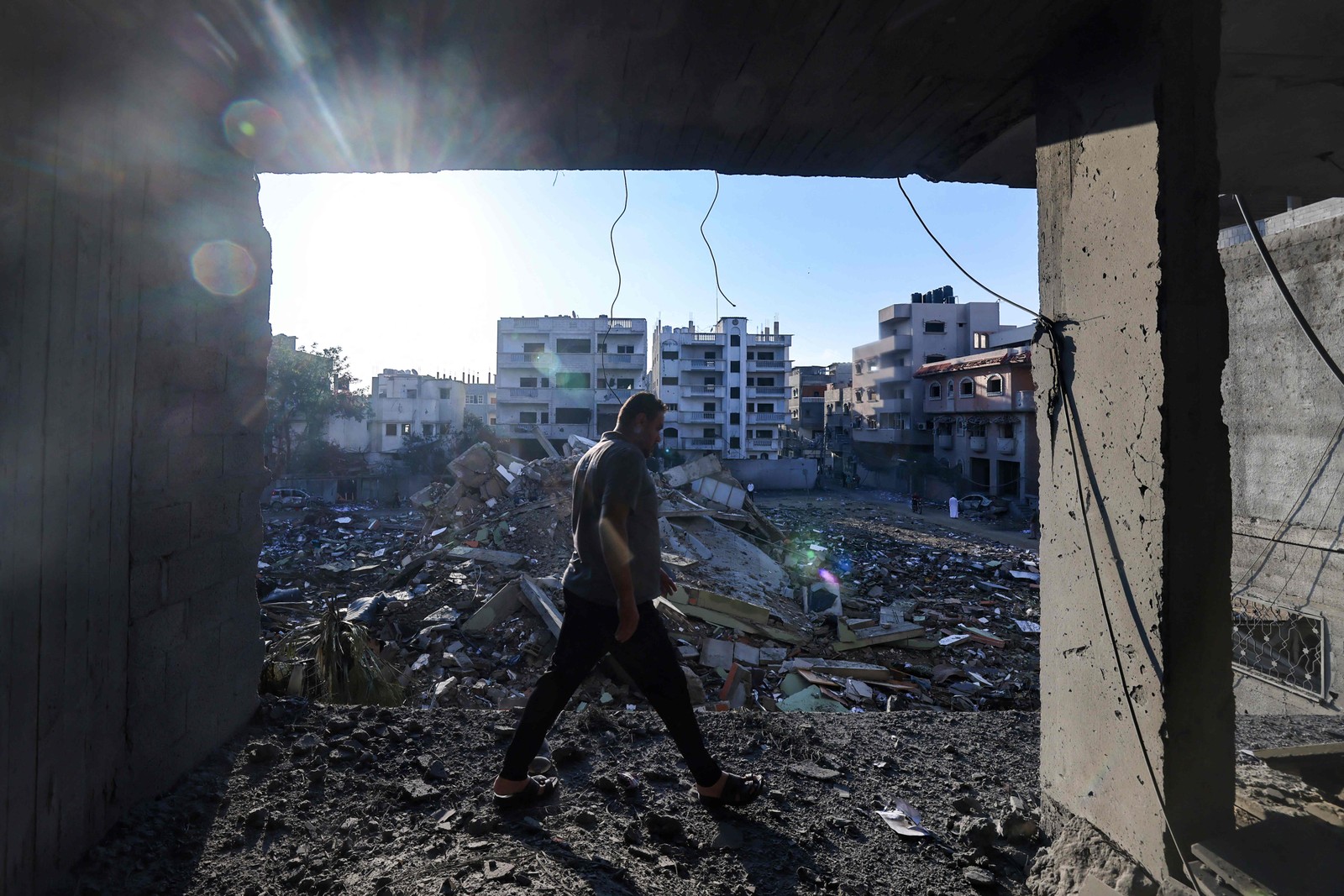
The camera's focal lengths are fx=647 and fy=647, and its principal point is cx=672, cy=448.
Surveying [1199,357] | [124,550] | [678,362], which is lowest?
[124,550]

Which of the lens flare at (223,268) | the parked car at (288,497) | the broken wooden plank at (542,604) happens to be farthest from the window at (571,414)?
the lens flare at (223,268)

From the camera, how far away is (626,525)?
254cm

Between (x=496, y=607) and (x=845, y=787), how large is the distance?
6.40 meters

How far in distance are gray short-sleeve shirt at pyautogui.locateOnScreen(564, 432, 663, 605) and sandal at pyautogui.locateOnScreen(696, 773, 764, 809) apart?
0.76 metres

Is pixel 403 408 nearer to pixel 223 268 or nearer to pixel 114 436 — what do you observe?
pixel 223 268

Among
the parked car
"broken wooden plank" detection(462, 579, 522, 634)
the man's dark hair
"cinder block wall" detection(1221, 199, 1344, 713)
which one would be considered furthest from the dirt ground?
the parked car

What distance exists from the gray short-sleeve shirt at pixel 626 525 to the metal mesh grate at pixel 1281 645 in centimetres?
604

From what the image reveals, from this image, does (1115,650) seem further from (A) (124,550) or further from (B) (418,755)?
(A) (124,550)

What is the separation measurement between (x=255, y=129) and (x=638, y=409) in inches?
78.8

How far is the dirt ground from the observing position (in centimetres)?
209

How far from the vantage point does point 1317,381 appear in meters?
5.61

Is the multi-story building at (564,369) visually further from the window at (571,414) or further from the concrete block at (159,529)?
the concrete block at (159,529)

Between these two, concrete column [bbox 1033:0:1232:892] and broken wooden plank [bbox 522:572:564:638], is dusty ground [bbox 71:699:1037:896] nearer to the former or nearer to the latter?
concrete column [bbox 1033:0:1232:892]

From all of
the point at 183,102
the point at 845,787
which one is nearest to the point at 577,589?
the point at 845,787
